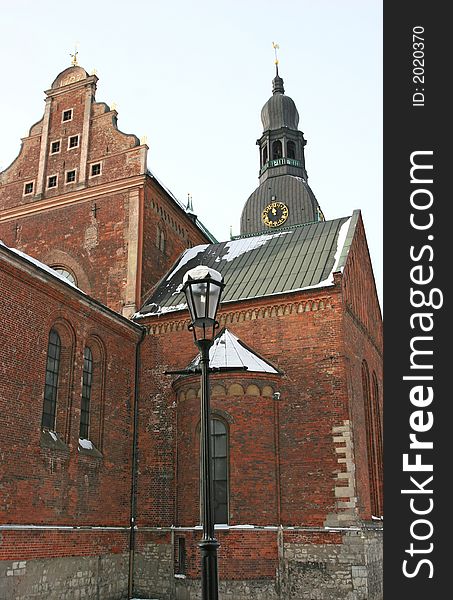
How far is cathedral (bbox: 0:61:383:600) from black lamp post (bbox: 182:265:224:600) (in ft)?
26.3

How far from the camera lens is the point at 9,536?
1488 cm

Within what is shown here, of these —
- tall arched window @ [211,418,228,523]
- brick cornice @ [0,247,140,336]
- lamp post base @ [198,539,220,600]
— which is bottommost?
lamp post base @ [198,539,220,600]

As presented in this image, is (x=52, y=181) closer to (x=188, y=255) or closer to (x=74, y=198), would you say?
(x=74, y=198)

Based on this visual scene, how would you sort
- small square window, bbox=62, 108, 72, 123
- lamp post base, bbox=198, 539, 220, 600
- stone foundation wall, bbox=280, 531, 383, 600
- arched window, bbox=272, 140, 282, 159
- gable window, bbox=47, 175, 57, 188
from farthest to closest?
arched window, bbox=272, 140, 282, 159, small square window, bbox=62, 108, 72, 123, gable window, bbox=47, 175, 57, 188, stone foundation wall, bbox=280, 531, 383, 600, lamp post base, bbox=198, 539, 220, 600

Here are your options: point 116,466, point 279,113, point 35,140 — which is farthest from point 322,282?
point 279,113

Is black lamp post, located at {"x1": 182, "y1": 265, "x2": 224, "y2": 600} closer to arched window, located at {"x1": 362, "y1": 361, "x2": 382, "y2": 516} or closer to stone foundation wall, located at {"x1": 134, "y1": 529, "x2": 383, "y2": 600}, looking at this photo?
stone foundation wall, located at {"x1": 134, "y1": 529, "x2": 383, "y2": 600}

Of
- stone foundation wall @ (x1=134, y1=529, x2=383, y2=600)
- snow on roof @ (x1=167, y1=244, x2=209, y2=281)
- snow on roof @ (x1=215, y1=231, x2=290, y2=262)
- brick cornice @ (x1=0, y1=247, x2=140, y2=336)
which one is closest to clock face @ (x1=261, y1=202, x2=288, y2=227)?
snow on roof @ (x1=167, y1=244, x2=209, y2=281)

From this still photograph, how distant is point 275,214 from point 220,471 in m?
24.2

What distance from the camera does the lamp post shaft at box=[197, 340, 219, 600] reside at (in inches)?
260

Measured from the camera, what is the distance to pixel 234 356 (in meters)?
18.9

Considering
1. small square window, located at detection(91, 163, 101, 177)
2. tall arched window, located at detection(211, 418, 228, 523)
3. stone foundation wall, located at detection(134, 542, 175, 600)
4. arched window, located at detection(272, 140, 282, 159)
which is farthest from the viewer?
arched window, located at detection(272, 140, 282, 159)

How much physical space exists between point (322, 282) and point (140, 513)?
9.07 m

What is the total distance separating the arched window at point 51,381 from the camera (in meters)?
17.1

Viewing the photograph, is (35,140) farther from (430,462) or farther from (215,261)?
(430,462)
